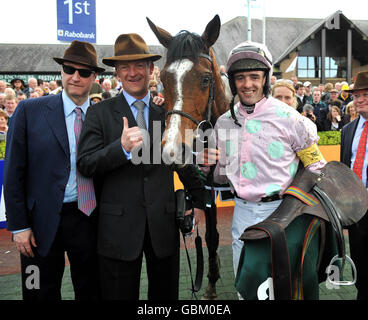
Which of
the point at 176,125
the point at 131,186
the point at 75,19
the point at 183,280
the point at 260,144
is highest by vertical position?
the point at 75,19

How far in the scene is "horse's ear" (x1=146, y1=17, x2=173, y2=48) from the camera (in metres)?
2.51

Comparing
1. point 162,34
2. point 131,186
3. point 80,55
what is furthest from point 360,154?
point 80,55

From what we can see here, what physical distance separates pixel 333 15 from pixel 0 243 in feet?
80.0

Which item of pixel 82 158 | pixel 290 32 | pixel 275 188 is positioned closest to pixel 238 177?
pixel 275 188

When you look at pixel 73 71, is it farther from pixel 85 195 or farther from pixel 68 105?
pixel 85 195

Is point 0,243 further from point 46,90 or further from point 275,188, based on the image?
point 46,90

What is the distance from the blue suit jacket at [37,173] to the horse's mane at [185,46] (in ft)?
3.19

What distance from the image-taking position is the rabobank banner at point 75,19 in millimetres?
8319

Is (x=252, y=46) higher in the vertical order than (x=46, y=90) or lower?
lower

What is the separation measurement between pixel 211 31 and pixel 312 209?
5.14 feet

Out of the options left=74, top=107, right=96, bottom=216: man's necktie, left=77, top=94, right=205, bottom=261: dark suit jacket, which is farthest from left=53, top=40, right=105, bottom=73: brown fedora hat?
left=74, top=107, right=96, bottom=216: man's necktie

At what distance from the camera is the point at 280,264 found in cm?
173
